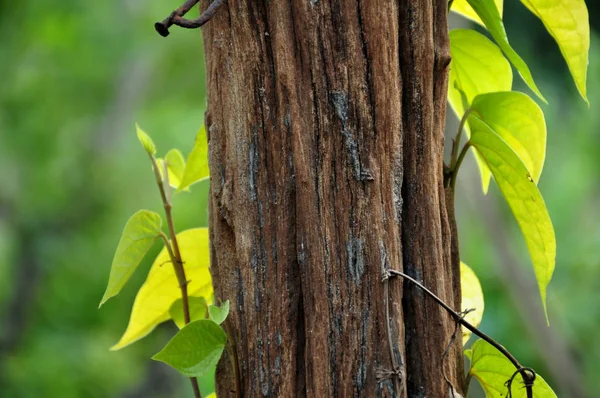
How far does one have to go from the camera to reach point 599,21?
3.68 metres

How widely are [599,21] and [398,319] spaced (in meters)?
3.69

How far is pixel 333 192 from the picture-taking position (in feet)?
1.36

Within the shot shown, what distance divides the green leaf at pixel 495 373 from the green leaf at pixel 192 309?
20 cm

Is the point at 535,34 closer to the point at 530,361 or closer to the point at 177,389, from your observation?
the point at 530,361

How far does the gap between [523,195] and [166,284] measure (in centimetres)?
28

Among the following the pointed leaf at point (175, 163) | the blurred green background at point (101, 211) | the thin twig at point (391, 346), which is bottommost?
the blurred green background at point (101, 211)

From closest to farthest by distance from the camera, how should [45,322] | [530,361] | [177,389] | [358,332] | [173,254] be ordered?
1. [358,332]
2. [173,254]
3. [530,361]
4. [45,322]
5. [177,389]

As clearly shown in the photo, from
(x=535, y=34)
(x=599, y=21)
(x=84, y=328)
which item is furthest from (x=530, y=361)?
(x=84, y=328)

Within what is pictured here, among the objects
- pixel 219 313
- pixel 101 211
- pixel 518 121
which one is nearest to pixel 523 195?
pixel 518 121

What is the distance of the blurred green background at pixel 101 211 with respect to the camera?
3092 millimetres

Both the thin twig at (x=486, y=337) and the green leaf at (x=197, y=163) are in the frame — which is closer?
the thin twig at (x=486, y=337)

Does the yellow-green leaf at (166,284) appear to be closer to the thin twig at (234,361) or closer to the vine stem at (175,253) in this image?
the vine stem at (175,253)

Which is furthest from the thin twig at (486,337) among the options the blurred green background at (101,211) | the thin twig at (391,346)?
the blurred green background at (101,211)

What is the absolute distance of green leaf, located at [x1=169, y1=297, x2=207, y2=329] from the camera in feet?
1.85
